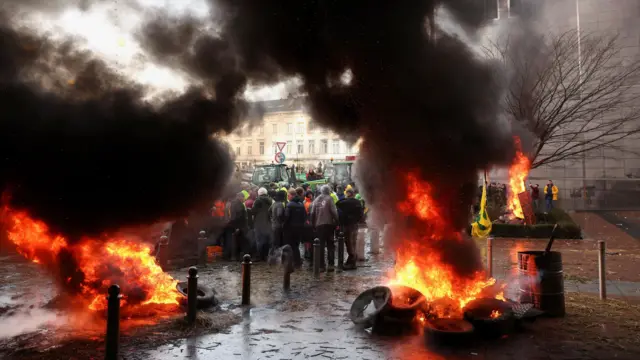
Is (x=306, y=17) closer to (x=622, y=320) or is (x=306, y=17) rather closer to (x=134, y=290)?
(x=134, y=290)

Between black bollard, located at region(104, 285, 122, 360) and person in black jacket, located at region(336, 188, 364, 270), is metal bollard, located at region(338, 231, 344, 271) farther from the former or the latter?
black bollard, located at region(104, 285, 122, 360)

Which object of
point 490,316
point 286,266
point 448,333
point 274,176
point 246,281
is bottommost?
point 448,333

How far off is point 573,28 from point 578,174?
8.63 metres

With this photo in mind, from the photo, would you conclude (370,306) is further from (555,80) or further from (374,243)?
(555,80)

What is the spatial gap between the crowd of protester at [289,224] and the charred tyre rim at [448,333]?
15.0ft

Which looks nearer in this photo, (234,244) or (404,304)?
(404,304)

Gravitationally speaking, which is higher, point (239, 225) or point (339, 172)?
point (339, 172)

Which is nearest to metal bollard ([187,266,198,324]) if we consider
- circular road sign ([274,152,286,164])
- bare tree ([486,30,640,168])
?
bare tree ([486,30,640,168])

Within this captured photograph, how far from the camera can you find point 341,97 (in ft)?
23.4

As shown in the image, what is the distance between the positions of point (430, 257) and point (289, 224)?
439cm

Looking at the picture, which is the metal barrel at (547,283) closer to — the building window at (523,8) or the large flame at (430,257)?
the large flame at (430,257)

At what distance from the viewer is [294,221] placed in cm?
1013

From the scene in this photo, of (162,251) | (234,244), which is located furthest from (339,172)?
(162,251)

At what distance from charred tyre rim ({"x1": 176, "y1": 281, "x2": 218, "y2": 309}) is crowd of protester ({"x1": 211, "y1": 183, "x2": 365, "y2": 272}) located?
3.27 metres
